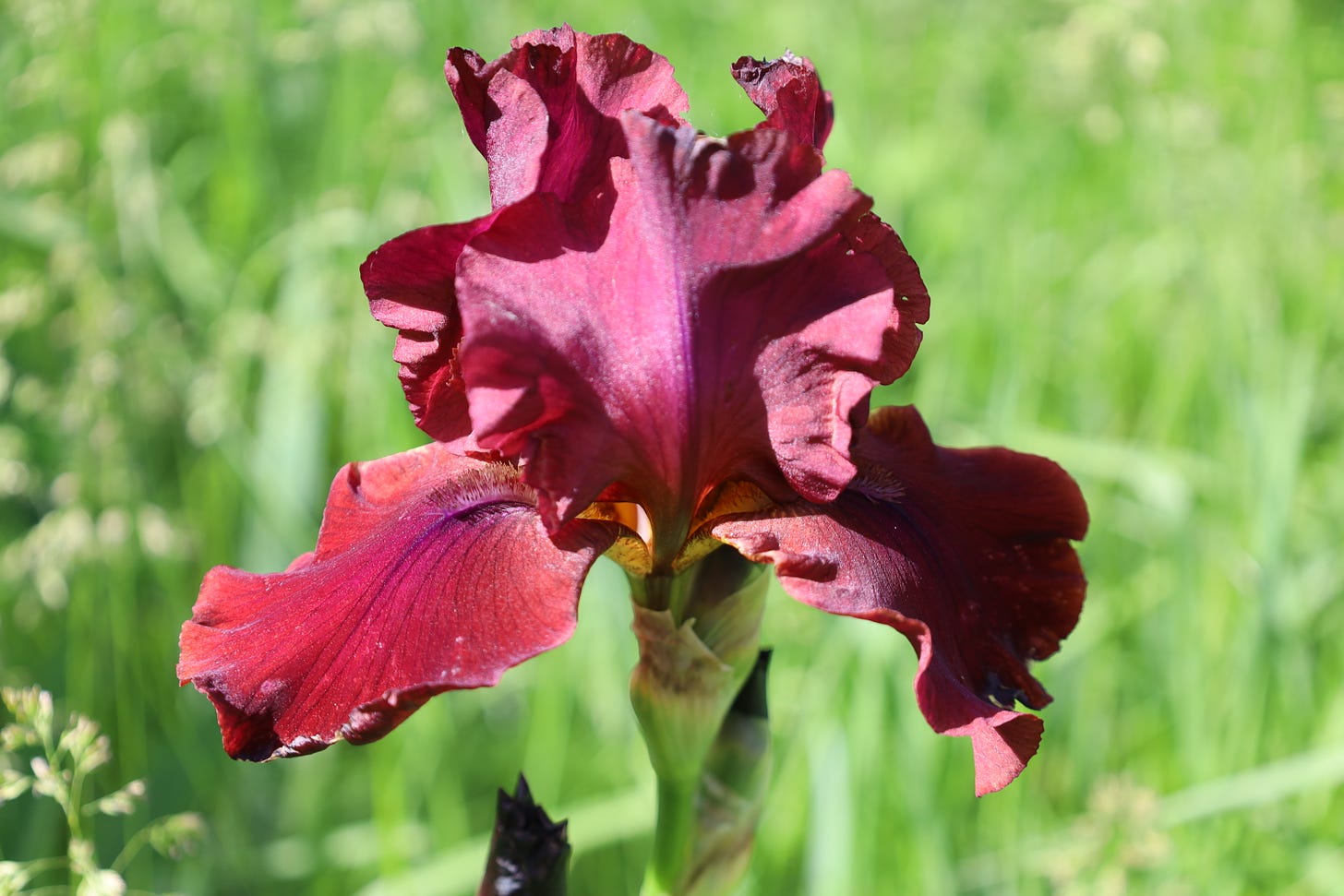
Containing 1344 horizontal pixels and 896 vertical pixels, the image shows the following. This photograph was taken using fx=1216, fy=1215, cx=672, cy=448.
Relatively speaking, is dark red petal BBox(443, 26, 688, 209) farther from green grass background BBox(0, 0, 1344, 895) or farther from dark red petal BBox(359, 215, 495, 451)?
green grass background BBox(0, 0, 1344, 895)

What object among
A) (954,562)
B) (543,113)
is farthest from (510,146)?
(954,562)

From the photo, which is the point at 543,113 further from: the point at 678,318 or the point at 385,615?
the point at 385,615

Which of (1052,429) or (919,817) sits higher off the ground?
(1052,429)

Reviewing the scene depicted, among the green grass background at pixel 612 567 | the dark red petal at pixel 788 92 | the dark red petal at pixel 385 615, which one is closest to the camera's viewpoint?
the dark red petal at pixel 385 615

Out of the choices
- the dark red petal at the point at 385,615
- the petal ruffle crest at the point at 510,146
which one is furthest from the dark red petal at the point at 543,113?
the dark red petal at the point at 385,615

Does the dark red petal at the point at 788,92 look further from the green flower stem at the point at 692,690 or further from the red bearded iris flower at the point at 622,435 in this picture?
the green flower stem at the point at 692,690

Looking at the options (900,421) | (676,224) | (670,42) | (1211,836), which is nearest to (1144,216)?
(670,42)

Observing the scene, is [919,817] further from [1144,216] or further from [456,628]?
[1144,216]
